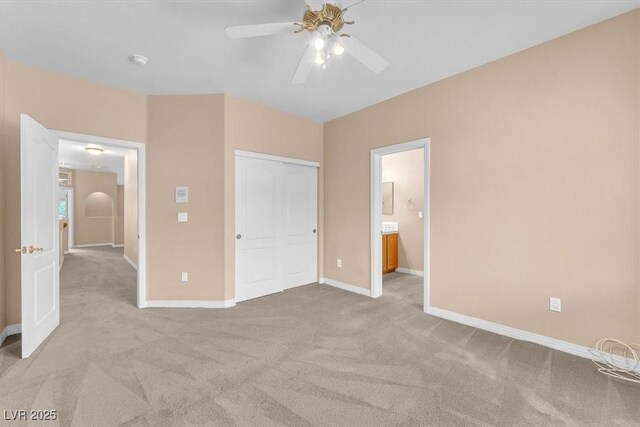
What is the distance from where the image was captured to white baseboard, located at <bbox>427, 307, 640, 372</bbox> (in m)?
2.39

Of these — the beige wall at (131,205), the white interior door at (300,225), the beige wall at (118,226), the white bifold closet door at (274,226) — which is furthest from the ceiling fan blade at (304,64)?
the beige wall at (118,226)

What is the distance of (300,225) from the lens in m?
4.56

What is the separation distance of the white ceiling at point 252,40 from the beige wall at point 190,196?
310 millimetres

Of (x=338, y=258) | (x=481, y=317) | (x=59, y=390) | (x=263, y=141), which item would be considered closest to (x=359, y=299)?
(x=338, y=258)

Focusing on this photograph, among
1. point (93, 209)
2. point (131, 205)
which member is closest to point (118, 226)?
point (93, 209)

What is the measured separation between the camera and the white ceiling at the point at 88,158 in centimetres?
643

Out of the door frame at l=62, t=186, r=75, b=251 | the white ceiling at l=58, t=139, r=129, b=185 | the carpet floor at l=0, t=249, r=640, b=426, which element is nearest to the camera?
the carpet floor at l=0, t=249, r=640, b=426

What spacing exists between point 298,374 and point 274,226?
93.9 inches

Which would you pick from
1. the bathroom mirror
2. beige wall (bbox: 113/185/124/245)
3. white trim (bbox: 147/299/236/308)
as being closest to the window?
beige wall (bbox: 113/185/124/245)

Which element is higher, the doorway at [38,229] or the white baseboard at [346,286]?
the doorway at [38,229]

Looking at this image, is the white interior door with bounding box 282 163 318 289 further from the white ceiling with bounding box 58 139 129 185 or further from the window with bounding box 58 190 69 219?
the window with bounding box 58 190 69 219

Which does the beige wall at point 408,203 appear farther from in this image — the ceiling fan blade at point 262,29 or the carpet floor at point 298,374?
the ceiling fan blade at point 262,29

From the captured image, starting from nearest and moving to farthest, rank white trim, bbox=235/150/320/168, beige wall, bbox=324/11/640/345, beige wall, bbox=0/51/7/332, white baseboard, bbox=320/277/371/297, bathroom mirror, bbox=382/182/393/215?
beige wall, bbox=324/11/640/345
beige wall, bbox=0/51/7/332
white trim, bbox=235/150/320/168
white baseboard, bbox=320/277/371/297
bathroom mirror, bbox=382/182/393/215

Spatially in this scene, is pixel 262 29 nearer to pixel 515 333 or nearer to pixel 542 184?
pixel 542 184
